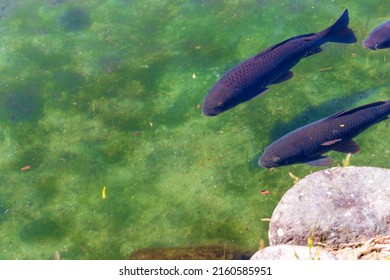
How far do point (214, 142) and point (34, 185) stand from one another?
2.31m

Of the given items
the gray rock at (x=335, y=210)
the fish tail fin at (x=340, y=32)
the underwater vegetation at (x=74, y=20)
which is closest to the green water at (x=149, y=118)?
the underwater vegetation at (x=74, y=20)

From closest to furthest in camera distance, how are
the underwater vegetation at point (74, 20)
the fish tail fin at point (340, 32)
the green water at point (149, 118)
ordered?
the green water at point (149, 118)
the fish tail fin at point (340, 32)
the underwater vegetation at point (74, 20)

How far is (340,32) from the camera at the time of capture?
19.0 ft

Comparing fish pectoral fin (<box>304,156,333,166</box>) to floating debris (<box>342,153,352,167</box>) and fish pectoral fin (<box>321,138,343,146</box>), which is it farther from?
floating debris (<box>342,153,352,167</box>)

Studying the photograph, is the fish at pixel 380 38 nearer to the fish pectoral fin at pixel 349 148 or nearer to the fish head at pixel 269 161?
the fish pectoral fin at pixel 349 148

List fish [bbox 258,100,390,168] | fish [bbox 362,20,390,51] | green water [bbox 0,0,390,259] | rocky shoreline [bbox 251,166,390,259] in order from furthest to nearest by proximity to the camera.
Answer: fish [bbox 362,20,390,51] → green water [bbox 0,0,390,259] → fish [bbox 258,100,390,168] → rocky shoreline [bbox 251,166,390,259]

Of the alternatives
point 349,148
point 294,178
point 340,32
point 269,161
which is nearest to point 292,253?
point 269,161

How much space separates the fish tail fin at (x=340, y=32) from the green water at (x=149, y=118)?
28.6 inches

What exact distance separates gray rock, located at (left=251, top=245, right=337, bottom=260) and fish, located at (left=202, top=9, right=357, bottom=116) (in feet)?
5.93

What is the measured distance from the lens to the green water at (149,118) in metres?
5.30

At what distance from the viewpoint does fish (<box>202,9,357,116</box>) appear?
210 inches

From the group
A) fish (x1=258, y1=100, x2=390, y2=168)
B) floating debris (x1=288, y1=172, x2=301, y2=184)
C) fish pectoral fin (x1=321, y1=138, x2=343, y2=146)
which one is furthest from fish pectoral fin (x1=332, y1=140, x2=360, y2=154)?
floating debris (x1=288, y1=172, x2=301, y2=184)
